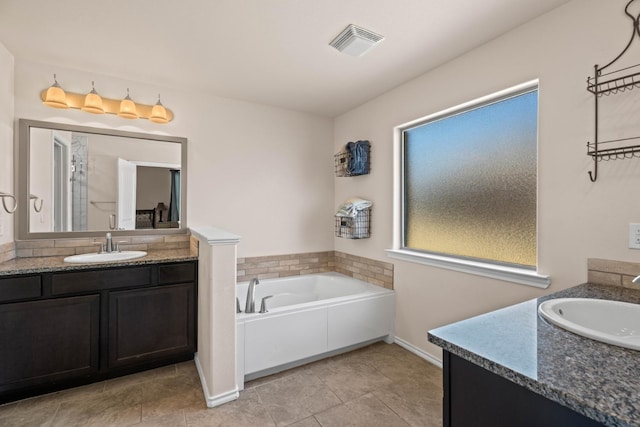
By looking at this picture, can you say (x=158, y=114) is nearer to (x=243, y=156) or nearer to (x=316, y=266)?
(x=243, y=156)

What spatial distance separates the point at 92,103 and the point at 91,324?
1.73 metres

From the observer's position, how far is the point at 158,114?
8.99 feet

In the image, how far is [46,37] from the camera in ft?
6.82

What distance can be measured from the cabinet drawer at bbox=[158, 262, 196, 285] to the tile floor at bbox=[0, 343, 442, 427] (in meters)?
0.71

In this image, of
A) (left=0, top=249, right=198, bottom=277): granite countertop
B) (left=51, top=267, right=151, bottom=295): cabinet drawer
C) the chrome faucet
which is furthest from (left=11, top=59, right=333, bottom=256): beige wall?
(left=51, top=267, right=151, bottom=295): cabinet drawer

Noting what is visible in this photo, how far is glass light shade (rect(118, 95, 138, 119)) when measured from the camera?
8.56ft

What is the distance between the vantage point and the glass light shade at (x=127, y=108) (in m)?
2.61

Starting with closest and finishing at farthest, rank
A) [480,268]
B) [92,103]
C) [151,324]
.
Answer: [480,268]
[151,324]
[92,103]

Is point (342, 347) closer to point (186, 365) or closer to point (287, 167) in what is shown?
point (186, 365)

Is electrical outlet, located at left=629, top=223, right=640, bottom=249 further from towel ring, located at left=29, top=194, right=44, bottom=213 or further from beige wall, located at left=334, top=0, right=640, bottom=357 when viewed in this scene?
towel ring, located at left=29, top=194, right=44, bottom=213

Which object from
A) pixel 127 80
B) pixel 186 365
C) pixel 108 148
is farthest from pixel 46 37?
pixel 186 365

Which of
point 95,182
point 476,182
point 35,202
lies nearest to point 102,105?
point 95,182

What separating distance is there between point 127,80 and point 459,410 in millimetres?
3334

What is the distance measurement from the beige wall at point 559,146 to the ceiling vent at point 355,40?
716 millimetres
